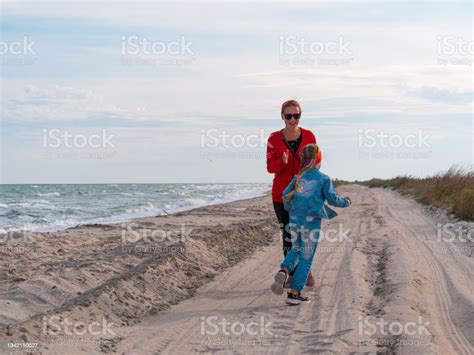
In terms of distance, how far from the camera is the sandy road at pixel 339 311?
18.7 ft

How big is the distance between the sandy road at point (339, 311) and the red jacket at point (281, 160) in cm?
137

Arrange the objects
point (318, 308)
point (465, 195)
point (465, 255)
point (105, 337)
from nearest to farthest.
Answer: point (105, 337) < point (318, 308) < point (465, 255) < point (465, 195)

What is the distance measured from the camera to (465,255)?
11.3 metres

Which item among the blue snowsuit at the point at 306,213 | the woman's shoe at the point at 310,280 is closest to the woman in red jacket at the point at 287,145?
the blue snowsuit at the point at 306,213

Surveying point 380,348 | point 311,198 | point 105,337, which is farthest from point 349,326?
point 105,337

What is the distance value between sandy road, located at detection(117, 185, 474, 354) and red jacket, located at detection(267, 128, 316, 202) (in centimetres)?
137

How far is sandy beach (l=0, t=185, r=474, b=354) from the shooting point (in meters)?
5.71

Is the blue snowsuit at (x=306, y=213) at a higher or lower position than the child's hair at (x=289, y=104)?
lower

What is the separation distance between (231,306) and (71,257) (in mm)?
4871

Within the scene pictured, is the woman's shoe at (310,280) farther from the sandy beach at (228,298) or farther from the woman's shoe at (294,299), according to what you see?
the woman's shoe at (294,299)

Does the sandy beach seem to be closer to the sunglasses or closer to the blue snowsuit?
the blue snowsuit

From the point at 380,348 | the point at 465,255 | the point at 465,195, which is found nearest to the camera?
the point at 380,348

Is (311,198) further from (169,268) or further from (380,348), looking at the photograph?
(169,268)

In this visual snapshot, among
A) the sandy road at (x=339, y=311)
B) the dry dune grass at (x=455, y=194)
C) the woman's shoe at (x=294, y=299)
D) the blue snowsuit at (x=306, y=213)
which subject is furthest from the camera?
the dry dune grass at (x=455, y=194)
